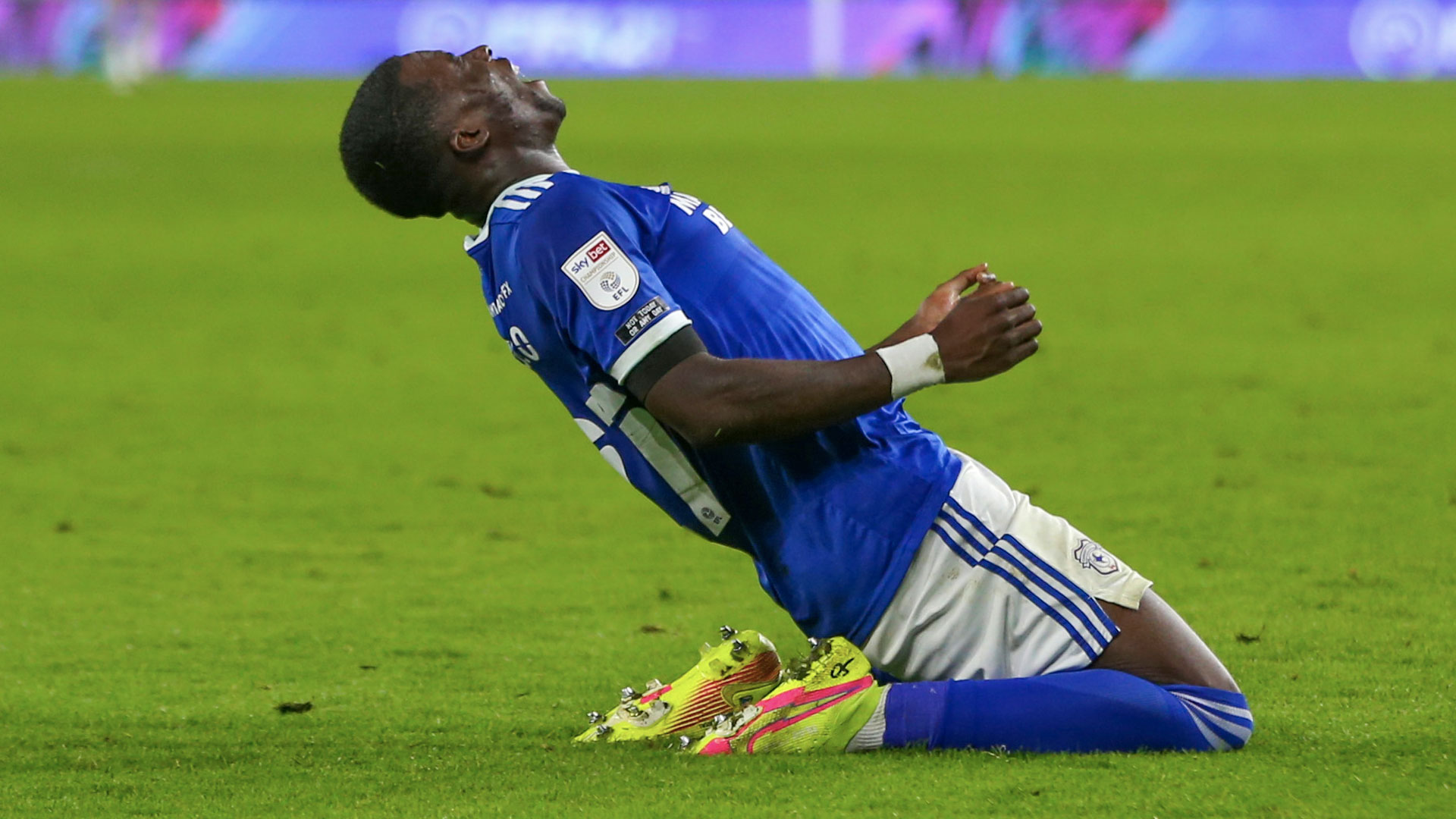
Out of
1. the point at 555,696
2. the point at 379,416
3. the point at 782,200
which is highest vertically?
the point at 782,200

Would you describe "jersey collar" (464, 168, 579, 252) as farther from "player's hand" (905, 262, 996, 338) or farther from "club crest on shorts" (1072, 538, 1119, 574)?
"club crest on shorts" (1072, 538, 1119, 574)

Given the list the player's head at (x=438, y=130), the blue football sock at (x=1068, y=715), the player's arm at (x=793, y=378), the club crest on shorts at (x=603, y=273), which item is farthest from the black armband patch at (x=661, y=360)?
the blue football sock at (x=1068, y=715)

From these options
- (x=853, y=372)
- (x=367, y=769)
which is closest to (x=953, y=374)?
(x=853, y=372)

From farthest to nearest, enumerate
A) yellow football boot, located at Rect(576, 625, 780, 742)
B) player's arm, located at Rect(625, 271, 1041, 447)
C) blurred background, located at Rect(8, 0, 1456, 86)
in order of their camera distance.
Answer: blurred background, located at Rect(8, 0, 1456, 86), yellow football boot, located at Rect(576, 625, 780, 742), player's arm, located at Rect(625, 271, 1041, 447)

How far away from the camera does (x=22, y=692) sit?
4762mm

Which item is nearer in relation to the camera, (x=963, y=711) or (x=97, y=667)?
(x=963, y=711)

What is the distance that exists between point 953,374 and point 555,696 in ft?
5.19

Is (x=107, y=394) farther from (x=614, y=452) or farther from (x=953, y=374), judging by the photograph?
(x=953, y=374)

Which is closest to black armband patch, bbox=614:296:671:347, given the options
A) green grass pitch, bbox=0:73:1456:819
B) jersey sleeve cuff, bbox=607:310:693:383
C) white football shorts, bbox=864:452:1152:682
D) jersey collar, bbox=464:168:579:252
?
jersey sleeve cuff, bbox=607:310:693:383

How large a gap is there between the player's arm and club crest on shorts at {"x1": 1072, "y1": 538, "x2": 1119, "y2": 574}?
49cm

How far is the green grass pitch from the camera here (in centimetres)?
385

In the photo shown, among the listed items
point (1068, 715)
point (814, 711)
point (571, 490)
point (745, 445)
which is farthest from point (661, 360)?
point (571, 490)

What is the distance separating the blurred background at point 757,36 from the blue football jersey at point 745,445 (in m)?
31.0

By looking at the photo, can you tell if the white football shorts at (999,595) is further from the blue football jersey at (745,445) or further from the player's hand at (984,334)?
the player's hand at (984,334)
